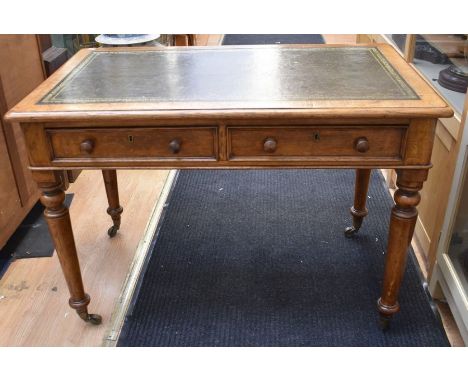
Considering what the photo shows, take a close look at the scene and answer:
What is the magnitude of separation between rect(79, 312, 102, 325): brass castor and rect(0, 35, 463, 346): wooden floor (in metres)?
0.02

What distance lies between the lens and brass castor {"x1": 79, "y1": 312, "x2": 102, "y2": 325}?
1.71 metres

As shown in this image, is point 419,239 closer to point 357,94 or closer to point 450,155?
point 450,155

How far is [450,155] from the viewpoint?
1.70m

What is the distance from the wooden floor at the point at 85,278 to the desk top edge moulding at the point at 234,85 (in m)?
0.77

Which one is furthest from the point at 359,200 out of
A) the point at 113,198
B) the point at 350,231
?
the point at 113,198

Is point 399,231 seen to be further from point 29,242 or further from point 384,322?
point 29,242

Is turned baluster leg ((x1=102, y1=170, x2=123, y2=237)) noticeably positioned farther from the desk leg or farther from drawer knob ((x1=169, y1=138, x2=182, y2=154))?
the desk leg

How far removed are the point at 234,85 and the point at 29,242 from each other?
4.12 feet

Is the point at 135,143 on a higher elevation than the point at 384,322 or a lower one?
higher

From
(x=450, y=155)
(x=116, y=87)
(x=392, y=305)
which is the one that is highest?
(x=116, y=87)

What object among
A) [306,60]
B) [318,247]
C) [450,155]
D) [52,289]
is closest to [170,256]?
[52,289]

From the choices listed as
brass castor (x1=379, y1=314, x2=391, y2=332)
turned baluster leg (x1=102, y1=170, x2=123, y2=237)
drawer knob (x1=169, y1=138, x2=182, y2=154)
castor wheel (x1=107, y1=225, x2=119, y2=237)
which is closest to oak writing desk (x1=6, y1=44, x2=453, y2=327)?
drawer knob (x1=169, y1=138, x2=182, y2=154)

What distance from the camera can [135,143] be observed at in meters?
1.37

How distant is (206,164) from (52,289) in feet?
3.02
